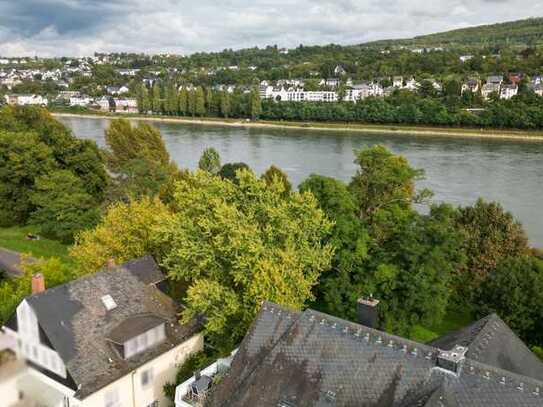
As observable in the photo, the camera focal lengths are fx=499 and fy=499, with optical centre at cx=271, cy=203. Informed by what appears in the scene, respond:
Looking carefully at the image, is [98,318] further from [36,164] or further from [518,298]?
[36,164]

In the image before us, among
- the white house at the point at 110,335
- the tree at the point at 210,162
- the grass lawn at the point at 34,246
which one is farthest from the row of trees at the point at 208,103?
the white house at the point at 110,335

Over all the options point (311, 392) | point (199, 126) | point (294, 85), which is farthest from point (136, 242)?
point (294, 85)

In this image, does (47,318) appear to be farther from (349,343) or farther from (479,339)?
(479,339)

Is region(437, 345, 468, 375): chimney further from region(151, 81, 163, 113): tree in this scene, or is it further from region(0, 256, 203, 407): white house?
region(151, 81, 163, 113): tree

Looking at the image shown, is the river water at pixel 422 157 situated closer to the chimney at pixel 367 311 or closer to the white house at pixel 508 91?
the chimney at pixel 367 311

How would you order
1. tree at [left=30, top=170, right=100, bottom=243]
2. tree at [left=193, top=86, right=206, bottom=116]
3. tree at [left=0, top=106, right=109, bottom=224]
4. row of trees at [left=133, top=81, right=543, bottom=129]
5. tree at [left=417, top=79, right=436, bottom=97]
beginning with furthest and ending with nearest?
tree at [left=193, top=86, right=206, bottom=116] < tree at [left=417, top=79, right=436, bottom=97] < row of trees at [left=133, top=81, right=543, bottom=129] < tree at [left=0, top=106, right=109, bottom=224] < tree at [left=30, top=170, right=100, bottom=243]

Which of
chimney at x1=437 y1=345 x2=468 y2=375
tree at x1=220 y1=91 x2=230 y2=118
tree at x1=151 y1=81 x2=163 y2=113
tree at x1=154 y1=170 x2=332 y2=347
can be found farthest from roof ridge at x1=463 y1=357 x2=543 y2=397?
tree at x1=151 y1=81 x2=163 y2=113

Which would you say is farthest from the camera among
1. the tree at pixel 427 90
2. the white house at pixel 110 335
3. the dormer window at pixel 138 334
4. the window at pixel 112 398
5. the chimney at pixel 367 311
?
the tree at pixel 427 90
